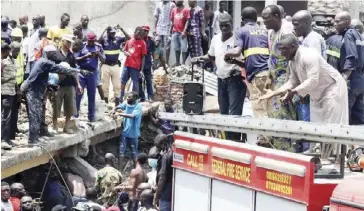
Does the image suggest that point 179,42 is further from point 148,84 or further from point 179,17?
point 148,84

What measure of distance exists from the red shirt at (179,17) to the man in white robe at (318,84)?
36.9 ft

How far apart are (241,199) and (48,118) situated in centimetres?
919

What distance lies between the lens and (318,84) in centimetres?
995

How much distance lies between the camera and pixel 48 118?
700 inches

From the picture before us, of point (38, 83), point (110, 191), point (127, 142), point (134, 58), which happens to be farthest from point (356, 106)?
point (134, 58)

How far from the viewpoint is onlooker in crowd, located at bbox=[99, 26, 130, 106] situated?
19.6 meters

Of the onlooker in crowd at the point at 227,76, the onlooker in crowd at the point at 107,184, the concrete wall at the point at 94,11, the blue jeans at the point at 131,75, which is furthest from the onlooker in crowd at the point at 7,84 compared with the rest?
the concrete wall at the point at 94,11

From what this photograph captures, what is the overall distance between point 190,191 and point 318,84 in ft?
4.90

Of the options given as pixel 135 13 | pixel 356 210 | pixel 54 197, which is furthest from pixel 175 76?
pixel 356 210

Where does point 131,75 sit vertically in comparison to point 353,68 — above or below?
below

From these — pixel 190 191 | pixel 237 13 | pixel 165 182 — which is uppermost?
pixel 237 13

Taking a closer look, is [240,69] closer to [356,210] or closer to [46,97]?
[46,97]

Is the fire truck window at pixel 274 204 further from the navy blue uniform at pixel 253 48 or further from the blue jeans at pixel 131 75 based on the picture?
Answer: the blue jeans at pixel 131 75

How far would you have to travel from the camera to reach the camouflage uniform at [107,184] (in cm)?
1670
